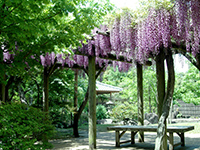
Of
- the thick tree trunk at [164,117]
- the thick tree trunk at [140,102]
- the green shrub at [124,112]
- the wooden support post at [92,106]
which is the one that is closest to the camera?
the thick tree trunk at [164,117]

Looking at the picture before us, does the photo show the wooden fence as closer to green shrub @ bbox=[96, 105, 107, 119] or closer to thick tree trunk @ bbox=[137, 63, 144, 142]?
green shrub @ bbox=[96, 105, 107, 119]

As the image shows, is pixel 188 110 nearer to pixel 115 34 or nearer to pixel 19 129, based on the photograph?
pixel 115 34

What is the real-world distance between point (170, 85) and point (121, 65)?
3.27 meters

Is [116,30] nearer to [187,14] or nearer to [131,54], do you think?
[131,54]

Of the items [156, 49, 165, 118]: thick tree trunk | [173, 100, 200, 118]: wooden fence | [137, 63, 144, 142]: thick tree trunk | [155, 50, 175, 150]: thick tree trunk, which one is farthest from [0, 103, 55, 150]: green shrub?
[173, 100, 200, 118]: wooden fence

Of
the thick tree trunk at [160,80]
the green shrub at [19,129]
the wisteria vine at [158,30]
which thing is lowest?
the green shrub at [19,129]

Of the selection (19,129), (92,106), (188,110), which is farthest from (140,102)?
(188,110)

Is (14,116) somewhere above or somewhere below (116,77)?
below

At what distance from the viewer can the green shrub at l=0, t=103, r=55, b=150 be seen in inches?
148

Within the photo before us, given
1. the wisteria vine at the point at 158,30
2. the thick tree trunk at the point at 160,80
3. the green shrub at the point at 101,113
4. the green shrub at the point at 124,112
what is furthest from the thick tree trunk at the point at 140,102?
the green shrub at the point at 101,113

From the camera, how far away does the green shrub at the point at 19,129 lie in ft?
12.3

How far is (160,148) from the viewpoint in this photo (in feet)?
14.0

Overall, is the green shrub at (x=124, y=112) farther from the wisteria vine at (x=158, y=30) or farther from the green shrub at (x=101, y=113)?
the wisteria vine at (x=158, y=30)

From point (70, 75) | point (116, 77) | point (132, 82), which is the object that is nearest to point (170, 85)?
point (70, 75)
